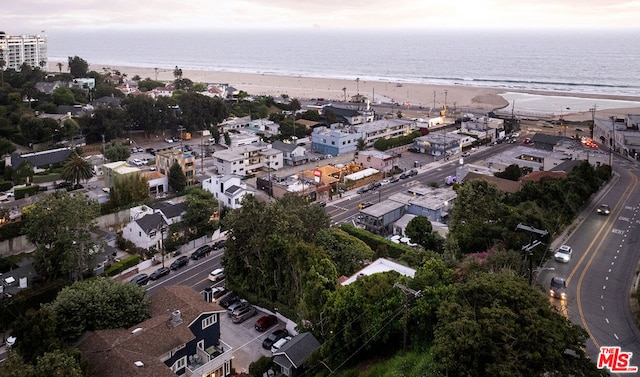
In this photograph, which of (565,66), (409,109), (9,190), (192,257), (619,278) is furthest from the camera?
(565,66)

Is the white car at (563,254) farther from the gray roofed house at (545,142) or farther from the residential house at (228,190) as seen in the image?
the gray roofed house at (545,142)

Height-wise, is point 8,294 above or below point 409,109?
below

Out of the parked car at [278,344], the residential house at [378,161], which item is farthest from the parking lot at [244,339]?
the residential house at [378,161]

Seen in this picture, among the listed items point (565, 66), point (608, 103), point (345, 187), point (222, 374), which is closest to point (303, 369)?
point (222, 374)

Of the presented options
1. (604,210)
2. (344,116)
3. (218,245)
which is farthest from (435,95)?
(218,245)

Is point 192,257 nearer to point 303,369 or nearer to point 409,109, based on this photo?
point 303,369

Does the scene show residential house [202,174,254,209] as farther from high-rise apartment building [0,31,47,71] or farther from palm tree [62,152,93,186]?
high-rise apartment building [0,31,47,71]

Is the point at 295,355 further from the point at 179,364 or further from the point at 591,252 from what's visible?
the point at 591,252
